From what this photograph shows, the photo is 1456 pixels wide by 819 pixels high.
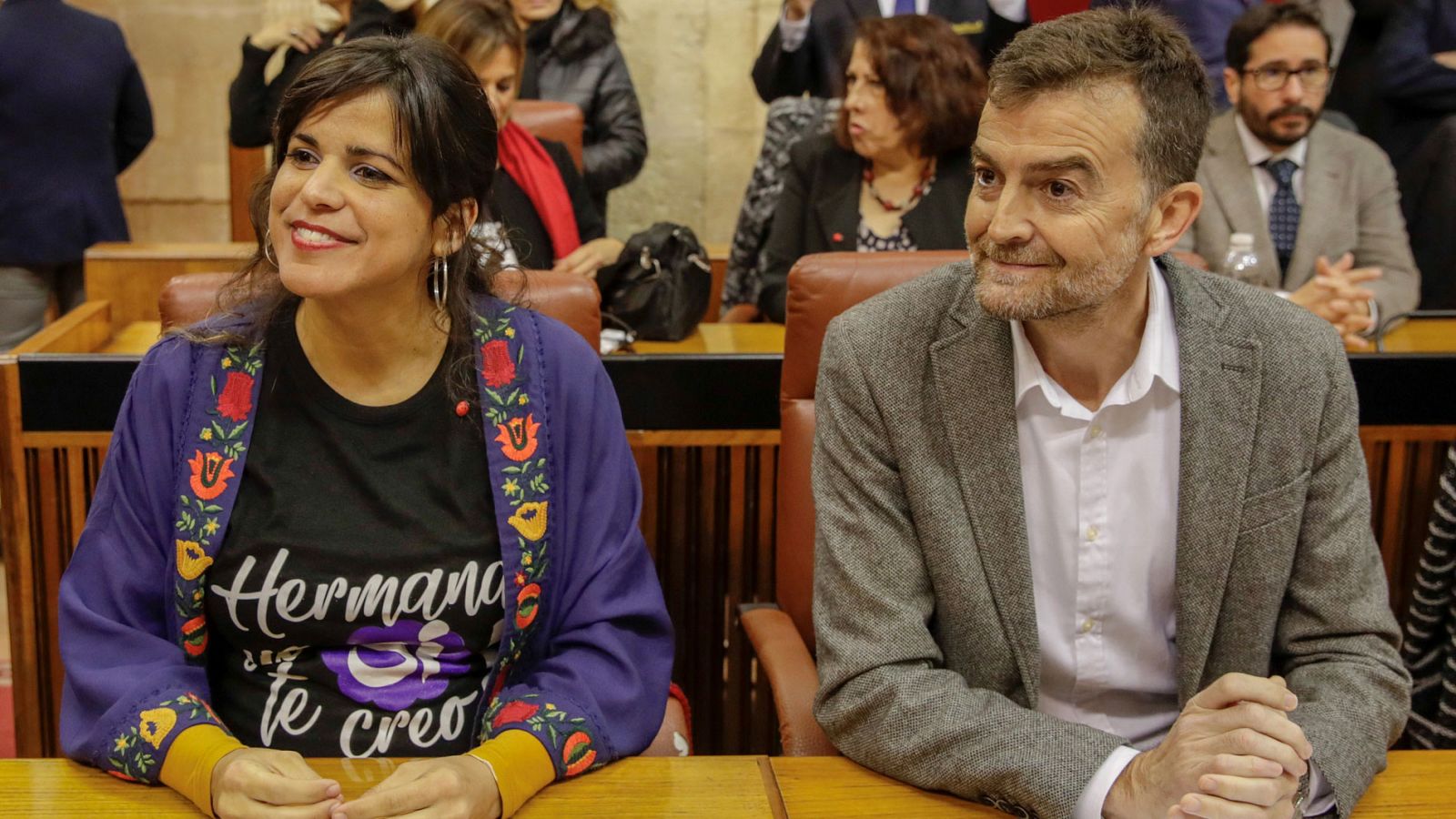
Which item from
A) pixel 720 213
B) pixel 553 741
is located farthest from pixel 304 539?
pixel 720 213

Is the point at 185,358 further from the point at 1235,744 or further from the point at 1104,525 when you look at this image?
the point at 1235,744

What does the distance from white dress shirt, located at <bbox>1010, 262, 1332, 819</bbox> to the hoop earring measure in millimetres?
592

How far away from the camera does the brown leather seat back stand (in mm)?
1763

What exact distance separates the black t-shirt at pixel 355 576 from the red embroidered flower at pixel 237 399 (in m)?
0.02

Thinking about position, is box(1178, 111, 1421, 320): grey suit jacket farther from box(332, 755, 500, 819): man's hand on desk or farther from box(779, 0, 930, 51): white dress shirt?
box(332, 755, 500, 819): man's hand on desk

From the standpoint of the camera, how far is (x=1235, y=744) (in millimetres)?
1209

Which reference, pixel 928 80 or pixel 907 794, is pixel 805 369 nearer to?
pixel 907 794

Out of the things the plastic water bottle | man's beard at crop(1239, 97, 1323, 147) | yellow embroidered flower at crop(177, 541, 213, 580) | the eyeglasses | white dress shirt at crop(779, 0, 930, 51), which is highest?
white dress shirt at crop(779, 0, 930, 51)

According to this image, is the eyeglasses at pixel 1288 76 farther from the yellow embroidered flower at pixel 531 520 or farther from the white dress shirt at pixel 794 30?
the yellow embroidered flower at pixel 531 520

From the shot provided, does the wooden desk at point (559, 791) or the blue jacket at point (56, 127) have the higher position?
the blue jacket at point (56, 127)

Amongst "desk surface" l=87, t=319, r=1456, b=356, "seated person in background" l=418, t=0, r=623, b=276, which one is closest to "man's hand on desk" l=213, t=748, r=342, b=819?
"desk surface" l=87, t=319, r=1456, b=356

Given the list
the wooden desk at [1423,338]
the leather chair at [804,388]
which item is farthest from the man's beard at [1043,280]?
the wooden desk at [1423,338]

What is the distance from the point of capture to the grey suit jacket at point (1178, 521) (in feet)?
4.70

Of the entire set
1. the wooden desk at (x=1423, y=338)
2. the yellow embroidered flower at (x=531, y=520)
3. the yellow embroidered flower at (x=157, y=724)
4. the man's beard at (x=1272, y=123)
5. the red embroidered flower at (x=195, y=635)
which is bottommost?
the yellow embroidered flower at (x=157, y=724)
